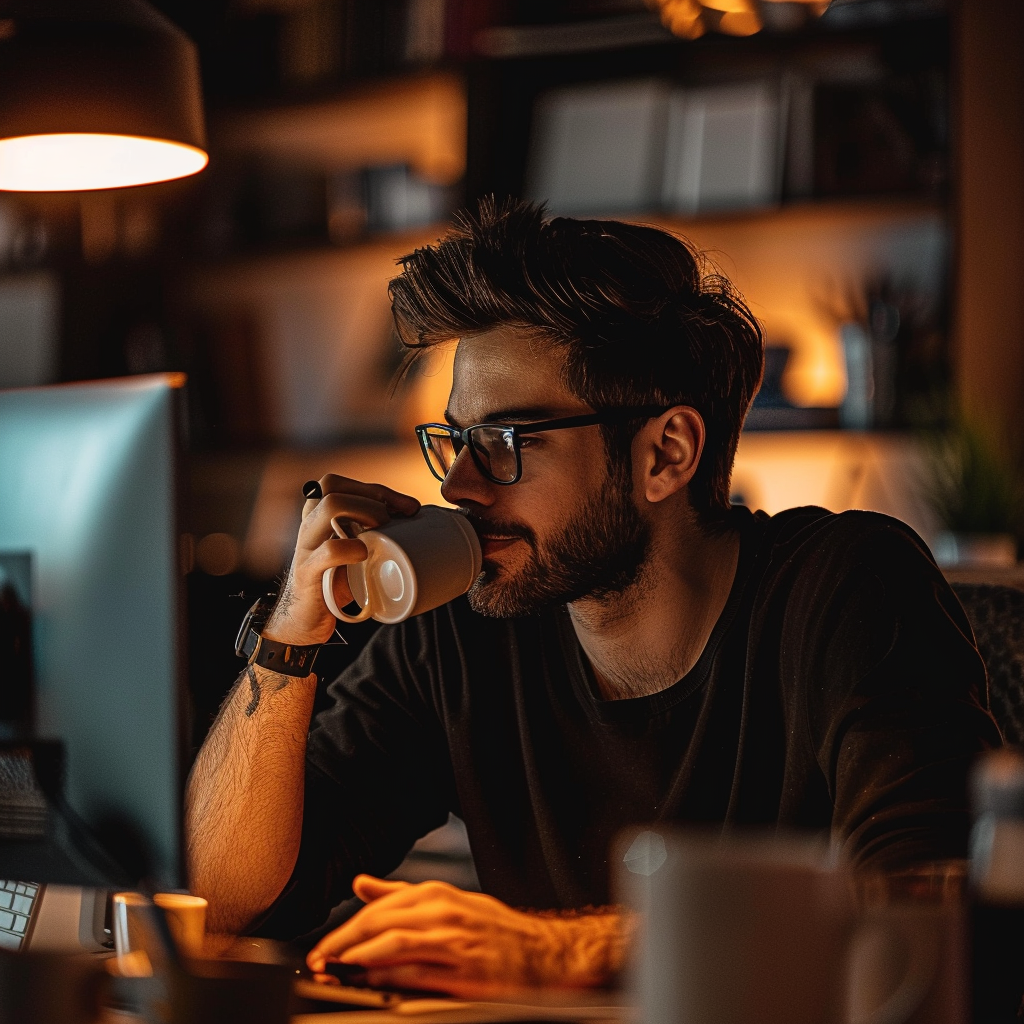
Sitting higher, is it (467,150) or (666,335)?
(467,150)

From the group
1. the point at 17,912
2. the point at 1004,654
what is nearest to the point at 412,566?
the point at 17,912

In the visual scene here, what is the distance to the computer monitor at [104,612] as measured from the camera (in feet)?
3.04

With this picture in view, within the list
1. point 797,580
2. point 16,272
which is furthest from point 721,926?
point 16,272

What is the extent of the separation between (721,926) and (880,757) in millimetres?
627

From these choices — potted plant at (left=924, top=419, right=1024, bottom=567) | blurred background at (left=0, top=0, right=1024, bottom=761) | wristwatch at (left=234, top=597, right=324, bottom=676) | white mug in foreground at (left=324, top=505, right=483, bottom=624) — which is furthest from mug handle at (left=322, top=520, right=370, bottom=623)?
potted plant at (left=924, top=419, right=1024, bottom=567)

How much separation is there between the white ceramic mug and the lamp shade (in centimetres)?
105

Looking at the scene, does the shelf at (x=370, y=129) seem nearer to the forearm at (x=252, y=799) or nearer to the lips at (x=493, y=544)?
the lips at (x=493, y=544)

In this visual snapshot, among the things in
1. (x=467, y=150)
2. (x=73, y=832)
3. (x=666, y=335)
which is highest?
(x=467, y=150)

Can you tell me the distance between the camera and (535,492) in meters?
1.45

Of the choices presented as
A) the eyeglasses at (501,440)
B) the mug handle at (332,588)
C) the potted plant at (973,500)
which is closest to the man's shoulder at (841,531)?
the eyeglasses at (501,440)

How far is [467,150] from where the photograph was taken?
3012 mm

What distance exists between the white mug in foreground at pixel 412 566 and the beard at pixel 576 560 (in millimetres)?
189

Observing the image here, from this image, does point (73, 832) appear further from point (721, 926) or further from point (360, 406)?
point (360, 406)

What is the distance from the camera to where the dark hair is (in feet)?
4.80
